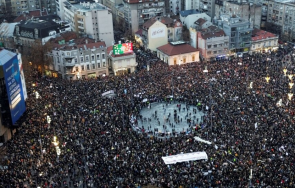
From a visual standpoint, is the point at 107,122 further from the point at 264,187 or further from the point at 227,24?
the point at 227,24

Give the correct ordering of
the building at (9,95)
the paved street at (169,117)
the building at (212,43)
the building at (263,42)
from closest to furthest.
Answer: the building at (9,95), the paved street at (169,117), the building at (212,43), the building at (263,42)

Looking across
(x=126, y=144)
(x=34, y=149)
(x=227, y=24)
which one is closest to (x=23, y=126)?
(x=34, y=149)

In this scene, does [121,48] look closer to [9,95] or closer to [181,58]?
[181,58]

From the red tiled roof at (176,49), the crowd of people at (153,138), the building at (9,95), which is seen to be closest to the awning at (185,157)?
the crowd of people at (153,138)

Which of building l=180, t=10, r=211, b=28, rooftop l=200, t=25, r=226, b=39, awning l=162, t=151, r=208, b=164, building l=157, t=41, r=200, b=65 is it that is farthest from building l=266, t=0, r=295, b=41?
awning l=162, t=151, r=208, b=164

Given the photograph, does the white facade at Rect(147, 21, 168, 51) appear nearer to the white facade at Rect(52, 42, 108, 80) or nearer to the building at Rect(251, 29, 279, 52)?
the white facade at Rect(52, 42, 108, 80)

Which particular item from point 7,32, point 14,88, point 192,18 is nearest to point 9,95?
point 14,88

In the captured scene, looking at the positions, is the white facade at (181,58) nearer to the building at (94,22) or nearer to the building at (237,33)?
the building at (237,33)
